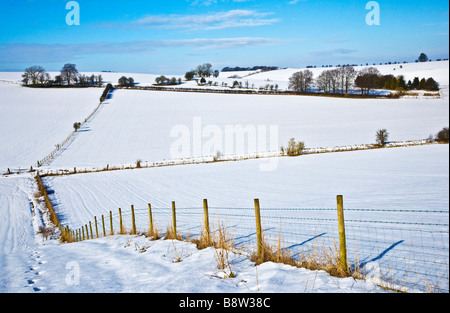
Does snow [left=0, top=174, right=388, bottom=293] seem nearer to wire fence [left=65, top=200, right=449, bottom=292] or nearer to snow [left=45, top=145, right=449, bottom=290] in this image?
wire fence [left=65, top=200, right=449, bottom=292]

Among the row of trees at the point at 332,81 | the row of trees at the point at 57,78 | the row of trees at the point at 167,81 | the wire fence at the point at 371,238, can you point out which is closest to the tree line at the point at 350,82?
the row of trees at the point at 332,81

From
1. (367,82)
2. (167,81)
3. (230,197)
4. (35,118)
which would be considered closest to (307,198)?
(230,197)

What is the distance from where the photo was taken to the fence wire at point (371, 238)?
543cm

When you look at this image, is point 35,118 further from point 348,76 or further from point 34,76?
point 348,76

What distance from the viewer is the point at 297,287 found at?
4637 millimetres

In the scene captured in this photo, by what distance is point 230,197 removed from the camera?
1862 centimetres

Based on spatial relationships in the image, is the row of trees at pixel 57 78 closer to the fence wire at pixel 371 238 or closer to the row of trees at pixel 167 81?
the row of trees at pixel 167 81

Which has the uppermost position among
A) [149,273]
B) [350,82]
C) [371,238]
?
[350,82]

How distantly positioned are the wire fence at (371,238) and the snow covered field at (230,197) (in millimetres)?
57

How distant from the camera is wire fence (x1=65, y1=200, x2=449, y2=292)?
541 cm
